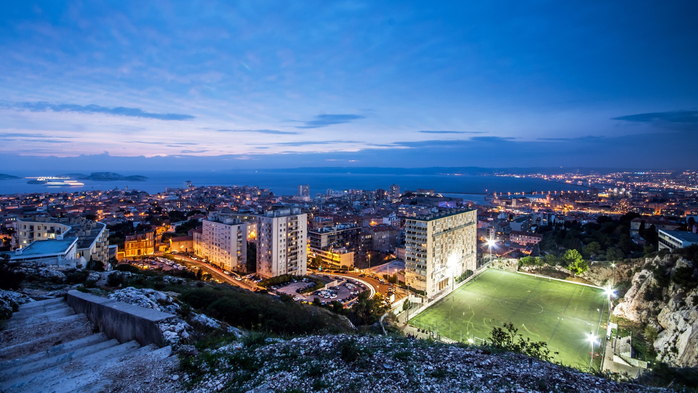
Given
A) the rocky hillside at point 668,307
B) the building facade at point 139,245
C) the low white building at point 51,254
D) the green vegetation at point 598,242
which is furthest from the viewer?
the building facade at point 139,245

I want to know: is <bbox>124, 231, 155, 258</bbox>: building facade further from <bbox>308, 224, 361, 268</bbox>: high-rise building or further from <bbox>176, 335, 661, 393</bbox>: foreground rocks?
<bbox>176, 335, 661, 393</bbox>: foreground rocks

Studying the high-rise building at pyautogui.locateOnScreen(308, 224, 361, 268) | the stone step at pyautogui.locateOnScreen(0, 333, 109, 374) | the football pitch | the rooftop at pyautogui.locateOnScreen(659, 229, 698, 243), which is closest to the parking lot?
the high-rise building at pyautogui.locateOnScreen(308, 224, 361, 268)

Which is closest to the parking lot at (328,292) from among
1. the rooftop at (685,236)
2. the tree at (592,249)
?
the tree at (592,249)

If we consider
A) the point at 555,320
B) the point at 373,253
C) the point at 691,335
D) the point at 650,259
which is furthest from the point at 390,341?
the point at 373,253

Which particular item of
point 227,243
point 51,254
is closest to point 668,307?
point 51,254

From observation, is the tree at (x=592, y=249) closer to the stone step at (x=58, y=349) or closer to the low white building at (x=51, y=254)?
the stone step at (x=58, y=349)

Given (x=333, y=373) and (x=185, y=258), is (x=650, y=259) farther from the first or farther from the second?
(x=185, y=258)

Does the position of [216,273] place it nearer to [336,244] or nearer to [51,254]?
[336,244]
